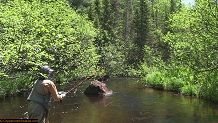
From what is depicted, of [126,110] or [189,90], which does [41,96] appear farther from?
[189,90]

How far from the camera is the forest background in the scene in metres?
14.1

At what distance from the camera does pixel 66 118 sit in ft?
50.2

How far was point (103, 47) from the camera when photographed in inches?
1879

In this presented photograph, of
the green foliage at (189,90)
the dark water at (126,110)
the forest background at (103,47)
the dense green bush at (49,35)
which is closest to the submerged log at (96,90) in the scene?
the forest background at (103,47)

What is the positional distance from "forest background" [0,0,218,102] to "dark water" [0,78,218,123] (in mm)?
1788

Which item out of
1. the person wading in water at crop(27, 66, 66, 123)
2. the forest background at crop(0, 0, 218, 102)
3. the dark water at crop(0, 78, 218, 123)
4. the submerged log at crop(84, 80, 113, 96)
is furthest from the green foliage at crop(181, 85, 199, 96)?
the person wading in water at crop(27, 66, 66, 123)

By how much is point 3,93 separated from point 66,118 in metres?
8.23

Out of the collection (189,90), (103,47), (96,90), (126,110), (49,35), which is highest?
(103,47)

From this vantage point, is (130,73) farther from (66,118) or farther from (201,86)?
(66,118)

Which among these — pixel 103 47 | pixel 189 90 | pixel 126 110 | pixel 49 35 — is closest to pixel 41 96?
pixel 49 35

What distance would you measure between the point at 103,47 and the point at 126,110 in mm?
30976

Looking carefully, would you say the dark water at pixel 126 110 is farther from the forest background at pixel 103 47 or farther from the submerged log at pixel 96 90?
the submerged log at pixel 96 90

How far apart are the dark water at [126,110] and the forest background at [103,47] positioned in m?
1.79

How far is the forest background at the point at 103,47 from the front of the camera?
14.1 meters
